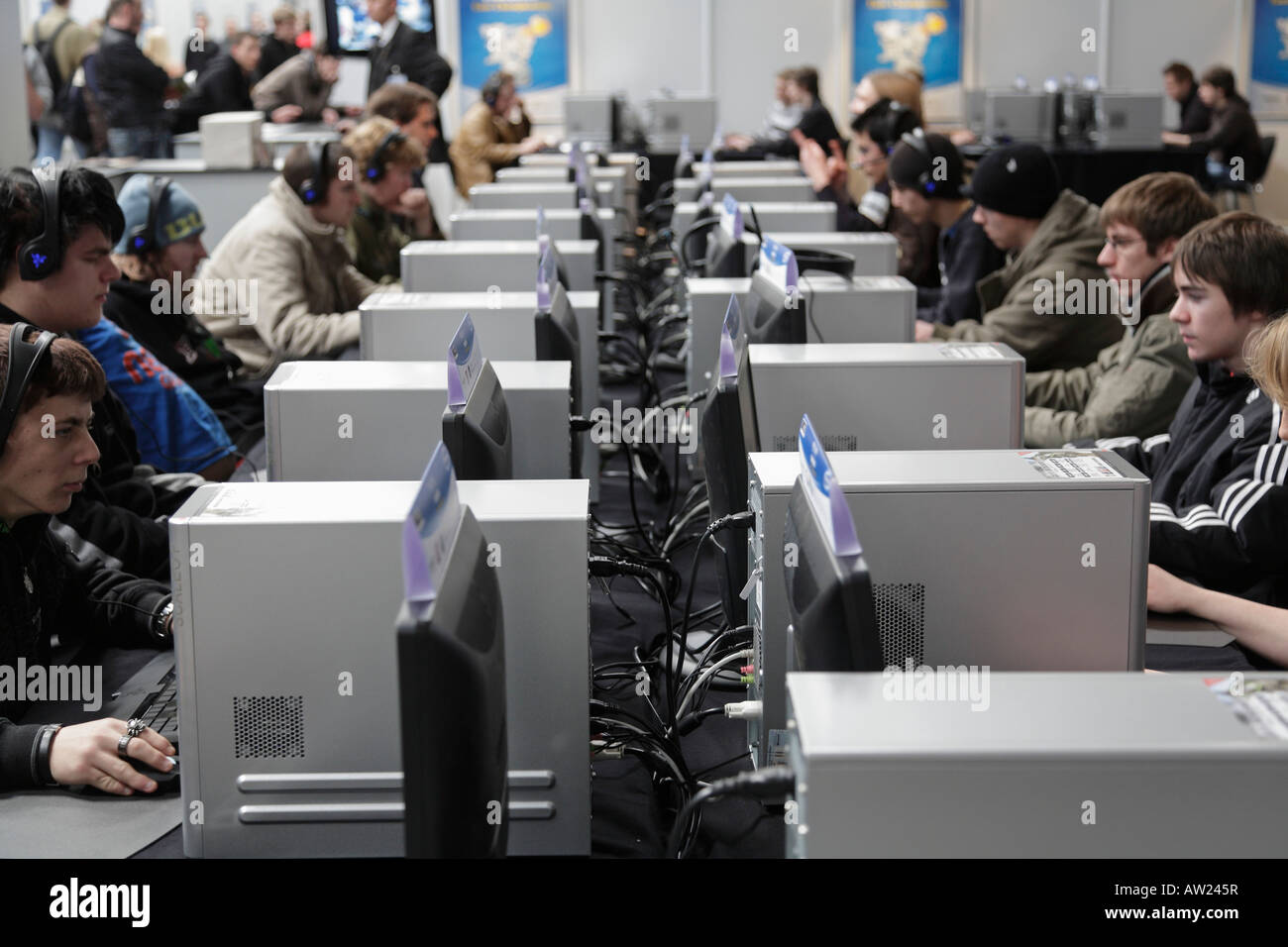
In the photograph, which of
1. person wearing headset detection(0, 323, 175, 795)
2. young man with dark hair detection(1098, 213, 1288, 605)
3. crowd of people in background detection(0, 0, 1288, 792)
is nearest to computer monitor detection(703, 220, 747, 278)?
crowd of people in background detection(0, 0, 1288, 792)

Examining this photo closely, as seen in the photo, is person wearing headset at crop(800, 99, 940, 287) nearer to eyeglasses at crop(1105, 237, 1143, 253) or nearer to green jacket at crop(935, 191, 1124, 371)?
green jacket at crop(935, 191, 1124, 371)

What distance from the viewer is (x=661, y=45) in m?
10.8

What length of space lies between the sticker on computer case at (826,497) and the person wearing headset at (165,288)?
199 centimetres

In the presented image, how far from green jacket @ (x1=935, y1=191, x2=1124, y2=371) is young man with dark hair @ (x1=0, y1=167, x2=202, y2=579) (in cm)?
176

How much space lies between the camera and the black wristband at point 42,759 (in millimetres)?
1396

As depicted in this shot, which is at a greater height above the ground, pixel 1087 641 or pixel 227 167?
pixel 227 167

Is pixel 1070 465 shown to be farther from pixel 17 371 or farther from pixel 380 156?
pixel 380 156

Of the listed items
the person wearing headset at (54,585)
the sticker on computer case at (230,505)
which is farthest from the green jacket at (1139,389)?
the sticker on computer case at (230,505)

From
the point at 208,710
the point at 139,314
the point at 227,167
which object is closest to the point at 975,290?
the point at 139,314

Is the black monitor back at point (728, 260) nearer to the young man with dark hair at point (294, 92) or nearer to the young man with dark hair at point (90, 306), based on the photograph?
the young man with dark hair at point (90, 306)

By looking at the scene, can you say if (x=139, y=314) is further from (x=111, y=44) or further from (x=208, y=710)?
(x=111, y=44)

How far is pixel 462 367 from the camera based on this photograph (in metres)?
1.50
